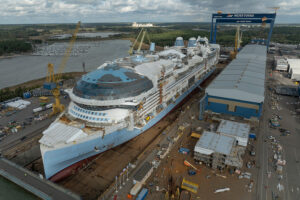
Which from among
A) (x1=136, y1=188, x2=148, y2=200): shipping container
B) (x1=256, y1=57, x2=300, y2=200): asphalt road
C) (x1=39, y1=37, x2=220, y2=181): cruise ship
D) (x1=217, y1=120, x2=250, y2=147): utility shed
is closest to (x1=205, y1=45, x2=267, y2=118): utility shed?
(x1=256, y1=57, x2=300, y2=200): asphalt road

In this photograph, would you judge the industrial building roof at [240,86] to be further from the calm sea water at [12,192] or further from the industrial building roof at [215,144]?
the calm sea water at [12,192]

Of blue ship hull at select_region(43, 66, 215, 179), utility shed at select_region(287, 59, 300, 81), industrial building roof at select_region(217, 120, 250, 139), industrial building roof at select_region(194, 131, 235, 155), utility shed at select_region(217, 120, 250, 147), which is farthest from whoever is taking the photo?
utility shed at select_region(287, 59, 300, 81)

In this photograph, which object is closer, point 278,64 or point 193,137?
point 193,137

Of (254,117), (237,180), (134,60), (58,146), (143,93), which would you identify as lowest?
(237,180)

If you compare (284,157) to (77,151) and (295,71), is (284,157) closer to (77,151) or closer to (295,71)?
(77,151)

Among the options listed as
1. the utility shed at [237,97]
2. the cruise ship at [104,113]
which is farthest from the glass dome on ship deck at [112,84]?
the utility shed at [237,97]

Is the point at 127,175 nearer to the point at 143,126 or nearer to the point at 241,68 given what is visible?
the point at 143,126

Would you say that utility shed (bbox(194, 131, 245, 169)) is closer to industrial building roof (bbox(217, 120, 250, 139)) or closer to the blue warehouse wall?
industrial building roof (bbox(217, 120, 250, 139))

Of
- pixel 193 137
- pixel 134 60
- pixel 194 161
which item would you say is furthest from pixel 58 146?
pixel 134 60
